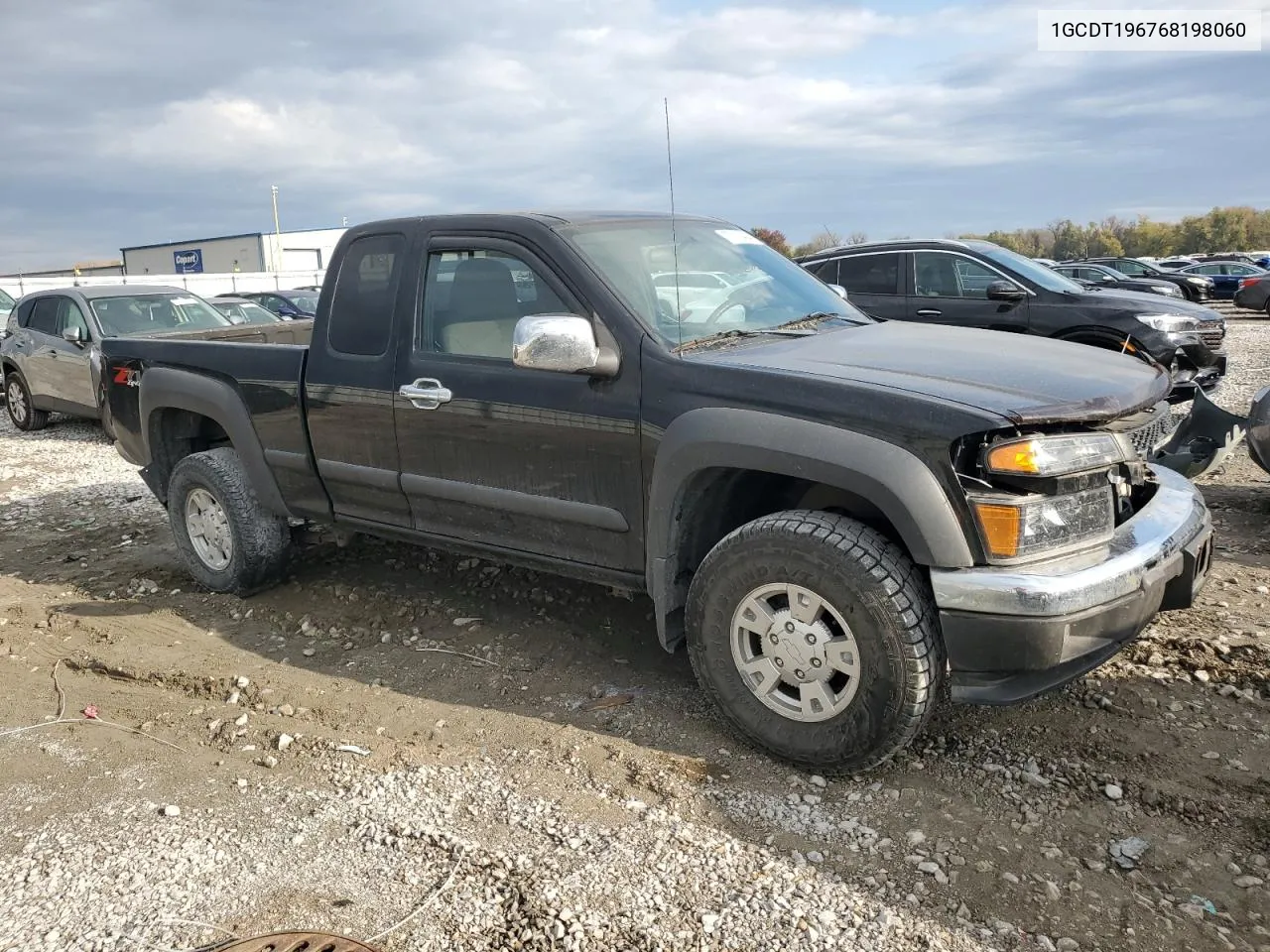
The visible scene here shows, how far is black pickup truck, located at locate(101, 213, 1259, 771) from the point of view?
2953 millimetres

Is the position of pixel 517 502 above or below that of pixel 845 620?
above

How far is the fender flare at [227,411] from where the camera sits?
502 centimetres

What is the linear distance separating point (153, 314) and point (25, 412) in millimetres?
2433

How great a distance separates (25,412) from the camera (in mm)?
11656

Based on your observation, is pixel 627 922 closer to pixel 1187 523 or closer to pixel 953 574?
pixel 953 574

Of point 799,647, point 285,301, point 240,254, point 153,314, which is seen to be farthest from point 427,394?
point 240,254

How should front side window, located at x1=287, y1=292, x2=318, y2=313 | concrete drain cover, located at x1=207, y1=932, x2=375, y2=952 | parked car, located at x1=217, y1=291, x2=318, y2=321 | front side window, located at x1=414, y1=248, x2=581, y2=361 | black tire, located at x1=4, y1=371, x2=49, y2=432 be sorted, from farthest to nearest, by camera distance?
front side window, located at x1=287, y1=292, x2=318, y2=313
parked car, located at x1=217, y1=291, x2=318, y2=321
black tire, located at x1=4, y1=371, x2=49, y2=432
front side window, located at x1=414, y1=248, x2=581, y2=361
concrete drain cover, located at x1=207, y1=932, x2=375, y2=952

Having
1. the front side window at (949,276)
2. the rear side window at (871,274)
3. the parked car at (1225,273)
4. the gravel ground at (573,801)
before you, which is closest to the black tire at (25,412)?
the gravel ground at (573,801)

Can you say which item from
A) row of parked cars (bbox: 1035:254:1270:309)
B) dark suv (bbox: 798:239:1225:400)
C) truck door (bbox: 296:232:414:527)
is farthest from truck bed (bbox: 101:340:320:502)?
row of parked cars (bbox: 1035:254:1270:309)

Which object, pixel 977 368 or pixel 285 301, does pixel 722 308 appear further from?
pixel 285 301

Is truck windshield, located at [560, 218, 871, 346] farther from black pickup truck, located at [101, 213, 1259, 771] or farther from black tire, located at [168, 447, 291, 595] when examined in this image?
black tire, located at [168, 447, 291, 595]

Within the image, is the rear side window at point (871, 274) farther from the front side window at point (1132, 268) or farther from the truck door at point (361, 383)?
the front side window at point (1132, 268)

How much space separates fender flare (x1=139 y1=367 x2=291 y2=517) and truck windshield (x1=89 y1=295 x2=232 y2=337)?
5444 millimetres

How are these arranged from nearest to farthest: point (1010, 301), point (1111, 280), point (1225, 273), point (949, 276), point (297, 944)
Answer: point (297, 944)
point (1010, 301)
point (949, 276)
point (1111, 280)
point (1225, 273)
